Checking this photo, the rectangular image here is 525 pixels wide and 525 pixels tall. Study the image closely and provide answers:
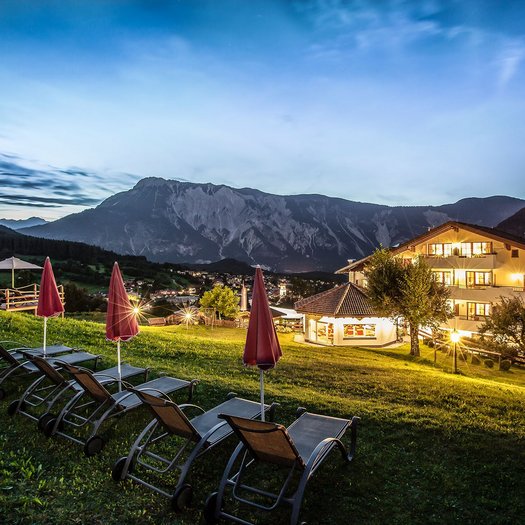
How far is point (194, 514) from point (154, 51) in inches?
808

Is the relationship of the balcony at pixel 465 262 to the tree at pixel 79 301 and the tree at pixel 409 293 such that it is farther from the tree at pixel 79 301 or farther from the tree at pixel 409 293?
the tree at pixel 79 301

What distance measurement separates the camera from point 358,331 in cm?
2711

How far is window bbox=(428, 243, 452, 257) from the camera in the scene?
34.5 metres

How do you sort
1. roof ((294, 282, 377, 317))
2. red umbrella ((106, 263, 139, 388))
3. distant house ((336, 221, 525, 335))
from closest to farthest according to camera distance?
red umbrella ((106, 263, 139, 388)), roof ((294, 282, 377, 317)), distant house ((336, 221, 525, 335))

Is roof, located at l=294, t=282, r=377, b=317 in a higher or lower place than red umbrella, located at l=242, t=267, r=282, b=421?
lower

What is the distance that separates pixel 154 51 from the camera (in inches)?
752

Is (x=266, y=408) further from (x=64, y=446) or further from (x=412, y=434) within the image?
(x=64, y=446)

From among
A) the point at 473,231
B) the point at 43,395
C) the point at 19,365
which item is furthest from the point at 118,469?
the point at 473,231

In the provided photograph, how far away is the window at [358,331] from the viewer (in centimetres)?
2694

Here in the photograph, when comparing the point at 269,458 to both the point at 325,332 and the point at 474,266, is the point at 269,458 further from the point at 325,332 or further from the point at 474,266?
the point at 474,266

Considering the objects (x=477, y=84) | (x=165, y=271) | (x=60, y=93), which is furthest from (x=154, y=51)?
(x=165, y=271)

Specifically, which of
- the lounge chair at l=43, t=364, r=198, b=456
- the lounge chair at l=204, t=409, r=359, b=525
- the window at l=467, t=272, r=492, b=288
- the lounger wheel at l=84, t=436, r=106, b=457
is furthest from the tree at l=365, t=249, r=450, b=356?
the lounger wheel at l=84, t=436, r=106, b=457

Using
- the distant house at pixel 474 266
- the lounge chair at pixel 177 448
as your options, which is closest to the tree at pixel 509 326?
the distant house at pixel 474 266

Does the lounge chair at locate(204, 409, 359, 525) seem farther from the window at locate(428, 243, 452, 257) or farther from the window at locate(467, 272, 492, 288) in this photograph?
the window at locate(428, 243, 452, 257)
